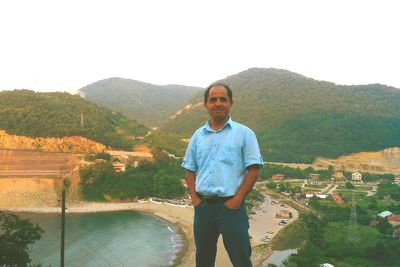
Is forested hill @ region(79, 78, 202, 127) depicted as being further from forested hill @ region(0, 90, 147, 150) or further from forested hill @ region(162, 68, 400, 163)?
forested hill @ region(0, 90, 147, 150)

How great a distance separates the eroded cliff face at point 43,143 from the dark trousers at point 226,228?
43340mm

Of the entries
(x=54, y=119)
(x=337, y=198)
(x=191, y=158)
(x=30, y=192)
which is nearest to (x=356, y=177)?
(x=337, y=198)

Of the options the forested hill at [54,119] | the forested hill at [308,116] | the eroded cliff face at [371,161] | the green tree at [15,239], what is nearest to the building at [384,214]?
the green tree at [15,239]

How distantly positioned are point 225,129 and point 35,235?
8423mm

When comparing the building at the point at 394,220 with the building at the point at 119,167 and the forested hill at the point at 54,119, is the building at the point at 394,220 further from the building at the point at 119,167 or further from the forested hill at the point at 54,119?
the forested hill at the point at 54,119

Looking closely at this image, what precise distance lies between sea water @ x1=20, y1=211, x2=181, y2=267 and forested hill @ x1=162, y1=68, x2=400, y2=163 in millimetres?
30229

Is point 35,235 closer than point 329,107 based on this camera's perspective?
Yes

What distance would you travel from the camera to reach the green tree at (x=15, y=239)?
28.9 ft

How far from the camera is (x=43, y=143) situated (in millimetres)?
43938

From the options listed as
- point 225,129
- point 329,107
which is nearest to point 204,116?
point 329,107

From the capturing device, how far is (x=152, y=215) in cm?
3114

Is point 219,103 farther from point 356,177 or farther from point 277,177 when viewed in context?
point 356,177


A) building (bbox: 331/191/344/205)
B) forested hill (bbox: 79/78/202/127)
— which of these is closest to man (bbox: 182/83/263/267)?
building (bbox: 331/191/344/205)

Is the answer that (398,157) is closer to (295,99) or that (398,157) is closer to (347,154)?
(347,154)
